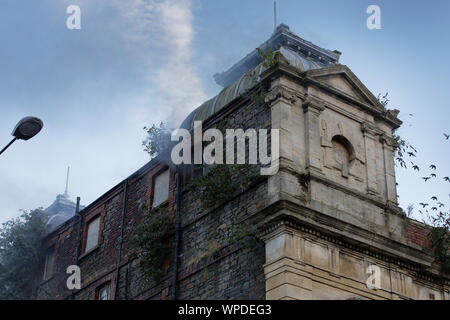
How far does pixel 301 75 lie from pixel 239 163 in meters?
2.71

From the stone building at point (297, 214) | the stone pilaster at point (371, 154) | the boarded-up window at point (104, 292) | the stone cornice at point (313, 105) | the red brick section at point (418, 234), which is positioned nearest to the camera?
the stone building at point (297, 214)

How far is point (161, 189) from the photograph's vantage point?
23984 mm

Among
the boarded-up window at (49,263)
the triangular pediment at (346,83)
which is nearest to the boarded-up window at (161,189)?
the triangular pediment at (346,83)

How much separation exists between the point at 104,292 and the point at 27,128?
34.6ft

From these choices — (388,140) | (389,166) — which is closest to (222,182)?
(389,166)

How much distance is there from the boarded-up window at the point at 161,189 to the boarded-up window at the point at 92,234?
10.1 ft

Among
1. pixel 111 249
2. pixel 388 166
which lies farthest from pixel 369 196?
pixel 111 249

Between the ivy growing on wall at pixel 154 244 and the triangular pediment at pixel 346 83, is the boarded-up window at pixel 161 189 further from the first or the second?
the triangular pediment at pixel 346 83

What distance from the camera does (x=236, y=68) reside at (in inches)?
1043

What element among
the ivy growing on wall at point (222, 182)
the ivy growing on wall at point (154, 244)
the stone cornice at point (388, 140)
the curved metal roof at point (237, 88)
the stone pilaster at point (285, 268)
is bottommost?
the stone pilaster at point (285, 268)

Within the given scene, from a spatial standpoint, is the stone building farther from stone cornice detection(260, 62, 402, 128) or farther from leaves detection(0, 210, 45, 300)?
leaves detection(0, 210, 45, 300)

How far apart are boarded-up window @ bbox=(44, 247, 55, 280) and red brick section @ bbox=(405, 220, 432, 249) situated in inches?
465

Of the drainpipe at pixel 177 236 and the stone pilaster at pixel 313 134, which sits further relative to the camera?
the drainpipe at pixel 177 236

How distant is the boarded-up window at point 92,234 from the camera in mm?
26178
